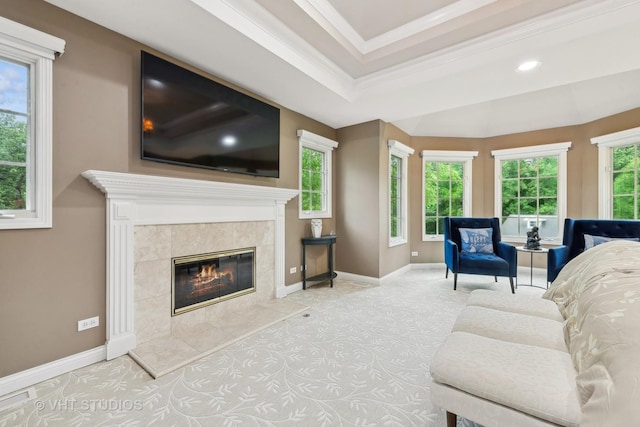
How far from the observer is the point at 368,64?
3039 millimetres

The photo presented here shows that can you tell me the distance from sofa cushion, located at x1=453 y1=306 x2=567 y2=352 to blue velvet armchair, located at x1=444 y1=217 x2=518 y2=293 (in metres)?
2.10

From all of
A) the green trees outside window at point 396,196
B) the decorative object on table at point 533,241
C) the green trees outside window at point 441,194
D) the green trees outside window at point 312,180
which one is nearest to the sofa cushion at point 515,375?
the green trees outside window at point 312,180

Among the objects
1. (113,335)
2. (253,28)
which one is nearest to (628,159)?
(253,28)

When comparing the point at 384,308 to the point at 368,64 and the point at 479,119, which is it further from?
the point at 479,119

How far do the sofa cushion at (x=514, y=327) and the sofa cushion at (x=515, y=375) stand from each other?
12 cm

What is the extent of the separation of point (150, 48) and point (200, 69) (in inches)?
18.3

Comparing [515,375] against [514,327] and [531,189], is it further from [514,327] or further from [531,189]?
[531,189]

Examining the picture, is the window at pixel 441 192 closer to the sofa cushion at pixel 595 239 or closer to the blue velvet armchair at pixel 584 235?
the blue velvet armchair at pixel 584 235

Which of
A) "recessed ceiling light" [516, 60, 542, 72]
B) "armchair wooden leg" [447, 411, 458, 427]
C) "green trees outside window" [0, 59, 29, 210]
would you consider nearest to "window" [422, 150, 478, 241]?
"recessed ceiling light" [516, 60, 542, 72]

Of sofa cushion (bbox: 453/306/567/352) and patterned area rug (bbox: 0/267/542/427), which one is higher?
sofa cushion (bbox: 453/306/567/352)

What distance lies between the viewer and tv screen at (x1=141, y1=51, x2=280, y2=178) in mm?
2363

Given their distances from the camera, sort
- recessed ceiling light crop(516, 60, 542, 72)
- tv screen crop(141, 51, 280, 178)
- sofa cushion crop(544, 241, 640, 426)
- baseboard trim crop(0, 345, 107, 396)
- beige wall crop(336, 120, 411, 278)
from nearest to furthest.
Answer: sofa cushion crop(544, 241, 640, 426) → baseboard trim crop(0, 345, 107, 396) → tv screen crop(141, 51, 280, 178) → recessed ceiling light crop(516, 60, 542, 72) → beige wall crop(336, 120, 411, 278)

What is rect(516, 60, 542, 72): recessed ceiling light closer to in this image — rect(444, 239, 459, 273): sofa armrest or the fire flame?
rect(444, 239, 459, 273): sofa armrest

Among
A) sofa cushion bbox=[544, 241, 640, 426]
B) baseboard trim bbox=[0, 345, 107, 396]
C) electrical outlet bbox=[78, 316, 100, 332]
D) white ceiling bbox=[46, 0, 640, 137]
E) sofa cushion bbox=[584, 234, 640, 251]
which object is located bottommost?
baseboard trim bbox=[0, 345, 107, 396]
